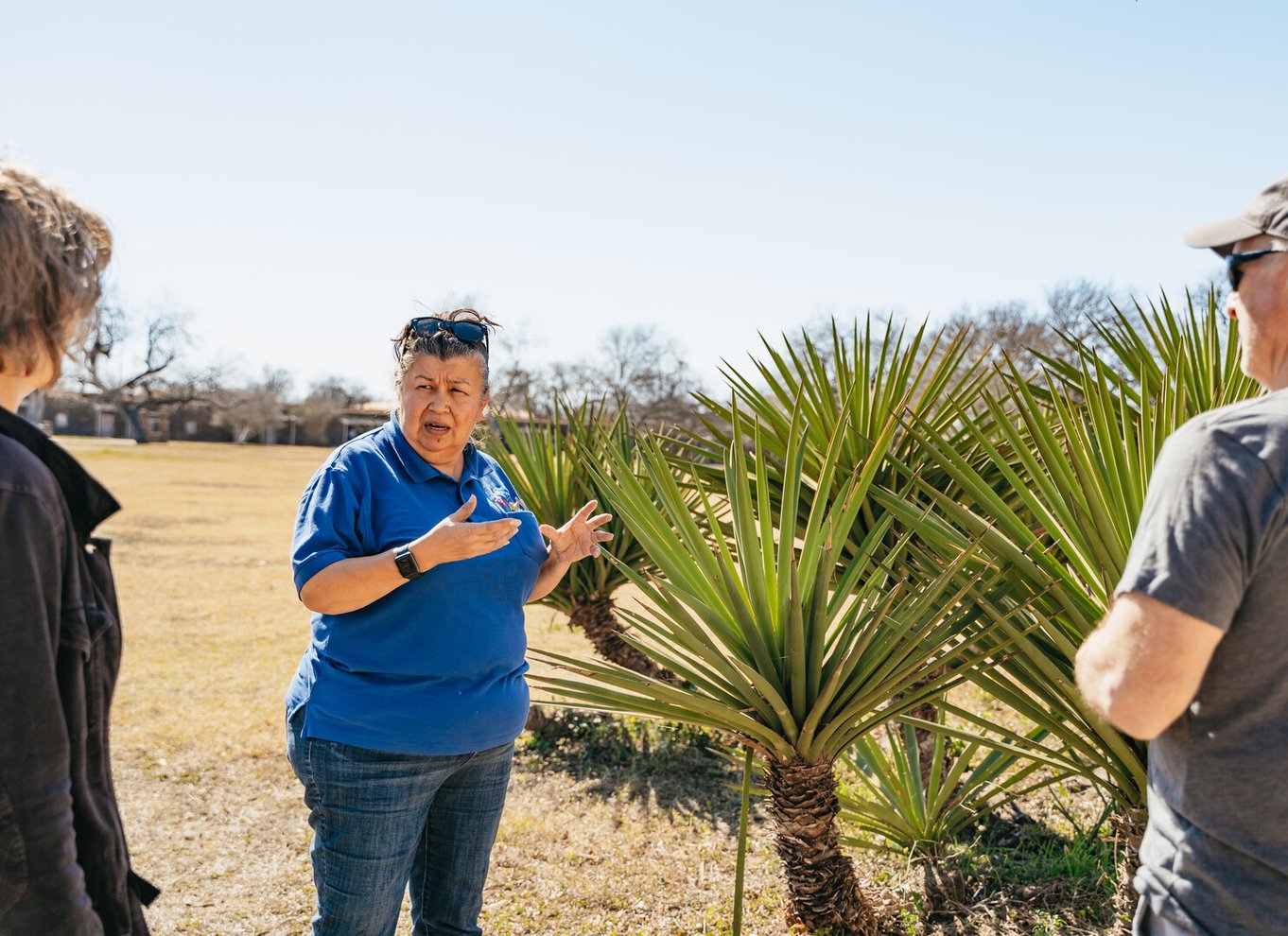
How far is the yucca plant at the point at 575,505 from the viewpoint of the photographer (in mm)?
5402

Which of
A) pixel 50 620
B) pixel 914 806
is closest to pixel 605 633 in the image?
pixel 914 806

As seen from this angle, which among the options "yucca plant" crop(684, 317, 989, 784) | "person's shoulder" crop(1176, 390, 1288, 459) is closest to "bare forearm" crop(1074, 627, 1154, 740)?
"person's shoulder" crop(1176, 390, 1288, 459)

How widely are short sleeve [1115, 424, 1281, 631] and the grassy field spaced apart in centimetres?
244

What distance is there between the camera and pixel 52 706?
4.19 ft

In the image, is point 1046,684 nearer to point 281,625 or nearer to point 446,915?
point 446,915

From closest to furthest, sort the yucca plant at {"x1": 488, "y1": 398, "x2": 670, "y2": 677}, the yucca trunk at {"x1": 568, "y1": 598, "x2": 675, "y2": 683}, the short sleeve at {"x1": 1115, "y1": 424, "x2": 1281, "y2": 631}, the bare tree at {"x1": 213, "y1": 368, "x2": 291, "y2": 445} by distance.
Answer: the short sleeve at {"x1": 1115, "y1": 424, "x2": 1281, "y2": 631}
the yucca plant at {"x1": 488, "y1": 398, "x2": 670, "y2": 677}
the yucca trunk at {"x1": 568, "y1": 598, "x2": 675, "y2": 683}
the bare tree at {"x1": 213, "y1": 368, "x2": 291, "y2": 445}

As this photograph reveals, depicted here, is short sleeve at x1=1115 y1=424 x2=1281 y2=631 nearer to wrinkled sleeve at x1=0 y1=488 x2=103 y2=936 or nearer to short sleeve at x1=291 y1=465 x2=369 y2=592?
wrinkled sleeve at x1=0 y1=488 x2=103 y2=936

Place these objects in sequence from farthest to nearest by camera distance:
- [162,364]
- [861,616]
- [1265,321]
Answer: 1. [162,364]
2. [861,616]
3. [1265,321]

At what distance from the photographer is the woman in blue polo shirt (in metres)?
2.09

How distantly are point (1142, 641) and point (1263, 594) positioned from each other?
176 mm

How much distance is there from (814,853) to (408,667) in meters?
1.48

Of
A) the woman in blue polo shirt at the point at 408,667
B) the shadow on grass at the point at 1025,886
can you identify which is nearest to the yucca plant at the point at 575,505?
the shadow on grass at the point at 1025,886

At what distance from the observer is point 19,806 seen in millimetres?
1258

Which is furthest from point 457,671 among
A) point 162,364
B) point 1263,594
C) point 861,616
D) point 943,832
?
point 162,364
